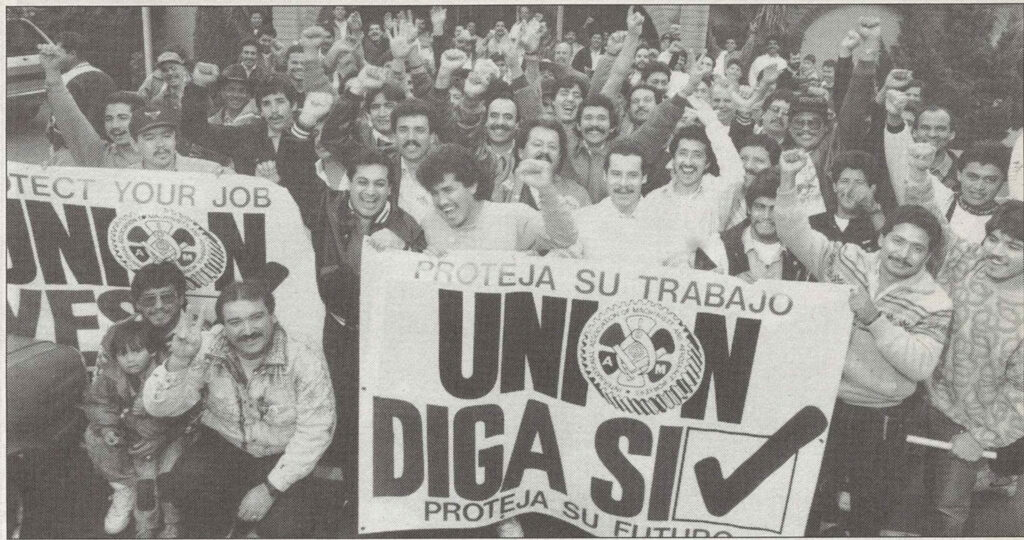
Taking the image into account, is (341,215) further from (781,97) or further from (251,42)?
(781,97)

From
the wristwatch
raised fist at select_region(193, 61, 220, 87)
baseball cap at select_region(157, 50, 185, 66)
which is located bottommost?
the wristwatch

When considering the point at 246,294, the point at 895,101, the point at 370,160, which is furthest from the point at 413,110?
the point at 895,101

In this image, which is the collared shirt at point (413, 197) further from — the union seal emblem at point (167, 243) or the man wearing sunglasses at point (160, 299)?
the man wearing sunglasses at point (160, 299)

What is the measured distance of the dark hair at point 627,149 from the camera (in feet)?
10.2

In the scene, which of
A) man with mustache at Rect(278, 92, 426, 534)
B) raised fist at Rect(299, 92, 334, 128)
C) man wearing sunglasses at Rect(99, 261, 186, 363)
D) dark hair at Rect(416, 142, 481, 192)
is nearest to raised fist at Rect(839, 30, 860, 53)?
dark hair at Rect(416, 142, 481, 192)

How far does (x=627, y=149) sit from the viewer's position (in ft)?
10.2

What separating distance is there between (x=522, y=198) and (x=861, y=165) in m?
1.29

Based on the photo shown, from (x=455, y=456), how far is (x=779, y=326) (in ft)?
4.31

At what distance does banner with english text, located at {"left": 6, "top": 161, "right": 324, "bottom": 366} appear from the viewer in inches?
124

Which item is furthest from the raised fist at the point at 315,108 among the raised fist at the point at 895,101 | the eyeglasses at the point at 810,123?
the raised fist at the point at 895,101

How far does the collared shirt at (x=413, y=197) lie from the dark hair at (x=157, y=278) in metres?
0.89

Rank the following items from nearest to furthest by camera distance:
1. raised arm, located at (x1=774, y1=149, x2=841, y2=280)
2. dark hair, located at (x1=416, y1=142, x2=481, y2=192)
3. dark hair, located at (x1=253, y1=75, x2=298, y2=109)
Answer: raised arm, located at (x1=774, y1=149, x2=841, y2=280) → dark hair, located at (x1=416, y1=142, x2=481, y2=192) → dark hair, located at (x1=253, y1=75, x2=298, y2=109)

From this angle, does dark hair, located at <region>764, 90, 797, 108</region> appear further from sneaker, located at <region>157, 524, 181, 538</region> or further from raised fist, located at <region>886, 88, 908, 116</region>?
sneaker, located at <region>157, 524, 181, 538</region>

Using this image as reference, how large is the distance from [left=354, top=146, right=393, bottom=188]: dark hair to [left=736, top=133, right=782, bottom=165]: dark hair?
52.4 inches
